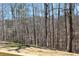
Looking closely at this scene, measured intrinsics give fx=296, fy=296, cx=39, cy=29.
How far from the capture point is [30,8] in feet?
9.00

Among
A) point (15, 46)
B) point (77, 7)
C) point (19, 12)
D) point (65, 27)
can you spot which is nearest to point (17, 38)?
point (15, 46)

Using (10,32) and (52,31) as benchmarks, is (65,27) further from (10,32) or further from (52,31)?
(10,32)

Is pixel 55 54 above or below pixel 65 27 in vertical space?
below

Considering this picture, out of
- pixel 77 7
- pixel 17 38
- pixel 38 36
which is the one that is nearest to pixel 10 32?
pixel 17 38

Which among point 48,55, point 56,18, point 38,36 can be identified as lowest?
point 48,55

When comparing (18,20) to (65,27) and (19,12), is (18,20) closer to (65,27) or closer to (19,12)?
(19,12)

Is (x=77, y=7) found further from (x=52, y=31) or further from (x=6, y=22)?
(x=6, y=22)

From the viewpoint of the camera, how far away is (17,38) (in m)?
2.74

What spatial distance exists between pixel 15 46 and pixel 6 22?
→ 239 mm

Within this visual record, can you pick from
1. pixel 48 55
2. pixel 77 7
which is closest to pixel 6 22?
pixel 48 55

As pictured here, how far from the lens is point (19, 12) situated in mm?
2752

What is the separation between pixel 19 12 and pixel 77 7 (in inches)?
21.2

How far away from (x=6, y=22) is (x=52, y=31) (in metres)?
0.44

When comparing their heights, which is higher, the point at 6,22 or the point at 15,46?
the point at 6,22
